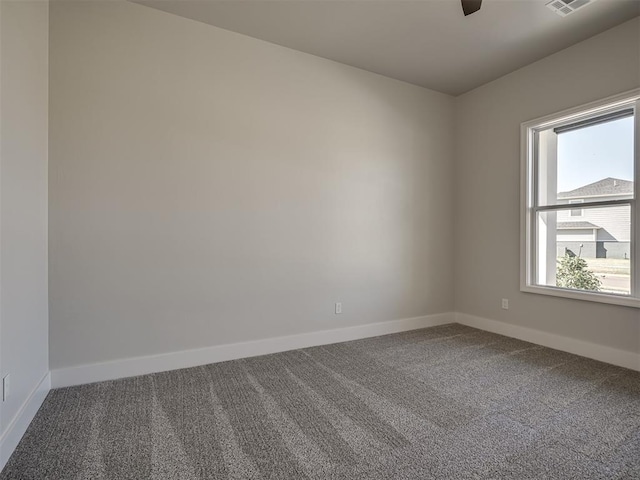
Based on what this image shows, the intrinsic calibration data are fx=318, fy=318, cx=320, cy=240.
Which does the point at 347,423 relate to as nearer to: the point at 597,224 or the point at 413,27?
the point at 597,224

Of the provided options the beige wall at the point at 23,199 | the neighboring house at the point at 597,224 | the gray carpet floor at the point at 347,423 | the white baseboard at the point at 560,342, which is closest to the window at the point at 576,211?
the neighboring house at the point at 597,224

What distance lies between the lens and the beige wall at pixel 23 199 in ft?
5.23

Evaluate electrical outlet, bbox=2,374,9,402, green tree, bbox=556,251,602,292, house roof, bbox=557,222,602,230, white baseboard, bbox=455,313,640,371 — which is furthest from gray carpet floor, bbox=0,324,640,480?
house roof, bbox=557,222,602,230

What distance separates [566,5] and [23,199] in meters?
4.02

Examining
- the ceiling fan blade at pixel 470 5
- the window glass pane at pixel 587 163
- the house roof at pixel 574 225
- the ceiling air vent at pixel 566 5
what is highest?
the ceiling air vent at pixel 566 5

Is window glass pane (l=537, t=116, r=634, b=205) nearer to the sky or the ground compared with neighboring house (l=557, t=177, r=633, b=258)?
nearer to the sky

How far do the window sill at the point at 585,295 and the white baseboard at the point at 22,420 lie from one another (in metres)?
4.23

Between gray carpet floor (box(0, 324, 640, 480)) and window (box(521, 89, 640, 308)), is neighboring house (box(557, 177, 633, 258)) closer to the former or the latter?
window (box(521, 89, 640, 308))

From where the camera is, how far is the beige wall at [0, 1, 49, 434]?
1595 millimetres

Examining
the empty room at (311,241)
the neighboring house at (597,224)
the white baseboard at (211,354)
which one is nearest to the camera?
the empty room at (311,241)

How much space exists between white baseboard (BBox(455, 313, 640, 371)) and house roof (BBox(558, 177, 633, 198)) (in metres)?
1.38

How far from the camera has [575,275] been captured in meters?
3.14

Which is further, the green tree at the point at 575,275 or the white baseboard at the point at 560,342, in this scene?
the green tree at the point at 575,275

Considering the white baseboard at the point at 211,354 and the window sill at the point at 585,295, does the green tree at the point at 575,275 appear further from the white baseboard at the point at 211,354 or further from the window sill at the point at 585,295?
the white baseboard at the point at 211,354
